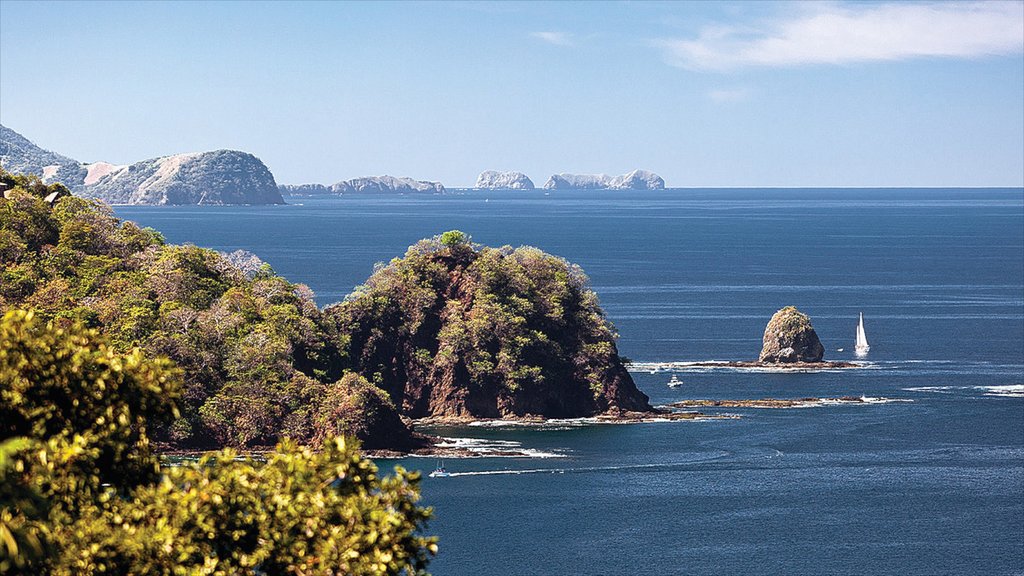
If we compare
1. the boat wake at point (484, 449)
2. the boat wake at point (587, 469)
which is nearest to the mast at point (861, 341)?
the boat wake at point (587, 469)

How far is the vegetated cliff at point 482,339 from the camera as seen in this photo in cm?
12812

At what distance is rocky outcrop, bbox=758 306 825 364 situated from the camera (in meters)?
159

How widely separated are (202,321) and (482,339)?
2607 centimetres

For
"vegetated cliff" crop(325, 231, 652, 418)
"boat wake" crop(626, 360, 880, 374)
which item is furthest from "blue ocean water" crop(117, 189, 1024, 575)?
"vegetated cliff" crop(325, 231, 652, 418)

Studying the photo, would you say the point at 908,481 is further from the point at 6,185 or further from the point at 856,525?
the point at 6,185

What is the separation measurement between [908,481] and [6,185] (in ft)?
314

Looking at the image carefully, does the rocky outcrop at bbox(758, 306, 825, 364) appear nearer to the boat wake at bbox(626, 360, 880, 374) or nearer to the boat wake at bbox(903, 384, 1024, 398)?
the boat wake at bbox(626, 360, 880, 374)

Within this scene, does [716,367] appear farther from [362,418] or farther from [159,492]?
[159,492]

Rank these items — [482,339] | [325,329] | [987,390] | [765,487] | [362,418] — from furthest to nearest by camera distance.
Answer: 1. [987,390]
2. [482,339]
3. [325,329]
4. [362,418]
5. [765,487]

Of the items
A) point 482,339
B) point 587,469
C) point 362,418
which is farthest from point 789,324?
point 362,418

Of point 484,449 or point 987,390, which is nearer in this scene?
point 484,449

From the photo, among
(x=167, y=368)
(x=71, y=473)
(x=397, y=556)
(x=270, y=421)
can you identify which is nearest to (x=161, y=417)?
(x=167, y=368)

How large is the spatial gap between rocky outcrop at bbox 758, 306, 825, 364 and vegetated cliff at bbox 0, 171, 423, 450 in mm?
56047

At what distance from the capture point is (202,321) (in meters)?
118
